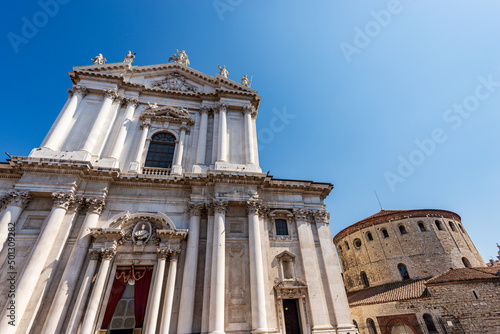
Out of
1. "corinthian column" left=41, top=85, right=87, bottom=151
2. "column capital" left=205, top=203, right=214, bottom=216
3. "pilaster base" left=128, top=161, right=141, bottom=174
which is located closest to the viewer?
"column capital" left=205, top=203, right=214, bottom=216

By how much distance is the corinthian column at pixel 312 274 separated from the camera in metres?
12.5

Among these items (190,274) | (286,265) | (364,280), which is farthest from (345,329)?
(364,280)

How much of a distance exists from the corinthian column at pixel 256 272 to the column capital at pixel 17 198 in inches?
466

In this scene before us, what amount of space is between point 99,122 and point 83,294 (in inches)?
431

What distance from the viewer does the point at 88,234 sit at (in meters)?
12.6

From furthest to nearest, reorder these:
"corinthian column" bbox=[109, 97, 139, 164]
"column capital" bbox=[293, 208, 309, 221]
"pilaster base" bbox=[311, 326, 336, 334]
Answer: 1. "corinthian column" bbox=[109, 97, 139, 164]
2. "column capital" bbox=[293, 208, 309, 221]
3. "pilaster base" bbox=[311, 326, 336, 334]

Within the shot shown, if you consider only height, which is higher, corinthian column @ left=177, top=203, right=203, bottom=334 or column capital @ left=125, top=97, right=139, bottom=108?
column capital @ left=125, top=97, right=139, bottom=108

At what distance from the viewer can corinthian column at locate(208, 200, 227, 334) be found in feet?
36.0

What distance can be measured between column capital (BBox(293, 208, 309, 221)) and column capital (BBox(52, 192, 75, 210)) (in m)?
13.0

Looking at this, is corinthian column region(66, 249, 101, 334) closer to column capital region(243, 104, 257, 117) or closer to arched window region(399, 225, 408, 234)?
column capital region(243, 104, 257, 117)

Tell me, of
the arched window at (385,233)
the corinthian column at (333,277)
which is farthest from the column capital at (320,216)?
the arched window at (385,233)

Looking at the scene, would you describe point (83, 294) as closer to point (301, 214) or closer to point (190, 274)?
point (190, 274)

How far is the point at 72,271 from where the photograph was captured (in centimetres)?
1147

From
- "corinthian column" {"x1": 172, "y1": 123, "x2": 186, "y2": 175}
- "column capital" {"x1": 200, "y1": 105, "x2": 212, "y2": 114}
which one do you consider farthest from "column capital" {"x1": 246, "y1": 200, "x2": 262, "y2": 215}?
"column capital" {"x1": 200, "y1": 105, "x2": 212, "y2": 114}
